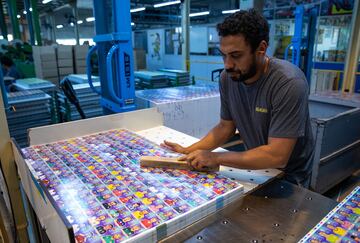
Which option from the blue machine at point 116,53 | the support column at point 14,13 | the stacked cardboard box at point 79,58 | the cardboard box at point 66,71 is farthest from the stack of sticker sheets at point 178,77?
the support column at point 14,13

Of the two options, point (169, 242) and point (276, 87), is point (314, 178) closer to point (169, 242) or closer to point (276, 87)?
point (276, 87)

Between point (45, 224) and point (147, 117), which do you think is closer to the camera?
point (45, 224)

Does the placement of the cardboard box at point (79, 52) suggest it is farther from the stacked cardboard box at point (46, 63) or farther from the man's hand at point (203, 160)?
the man's hand at point (203, 160)

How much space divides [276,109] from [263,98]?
0.10m

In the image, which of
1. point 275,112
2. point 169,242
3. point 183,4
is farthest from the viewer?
point 183,4

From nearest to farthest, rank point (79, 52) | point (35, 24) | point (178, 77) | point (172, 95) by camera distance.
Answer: point (172, 95) → point (178, 77) → point (79, 52) → point (35, 24)

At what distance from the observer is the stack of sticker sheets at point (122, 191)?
38.4 inches

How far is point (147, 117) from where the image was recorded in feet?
7.24

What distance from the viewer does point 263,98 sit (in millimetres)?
1435

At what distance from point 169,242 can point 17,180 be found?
1.27 metres

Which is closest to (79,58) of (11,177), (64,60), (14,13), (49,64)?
(64,60)

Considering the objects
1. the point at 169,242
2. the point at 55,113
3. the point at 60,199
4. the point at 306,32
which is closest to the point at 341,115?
the point at 306,32

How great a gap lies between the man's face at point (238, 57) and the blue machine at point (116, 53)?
4.20ft

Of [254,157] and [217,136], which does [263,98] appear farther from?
[217,136]
